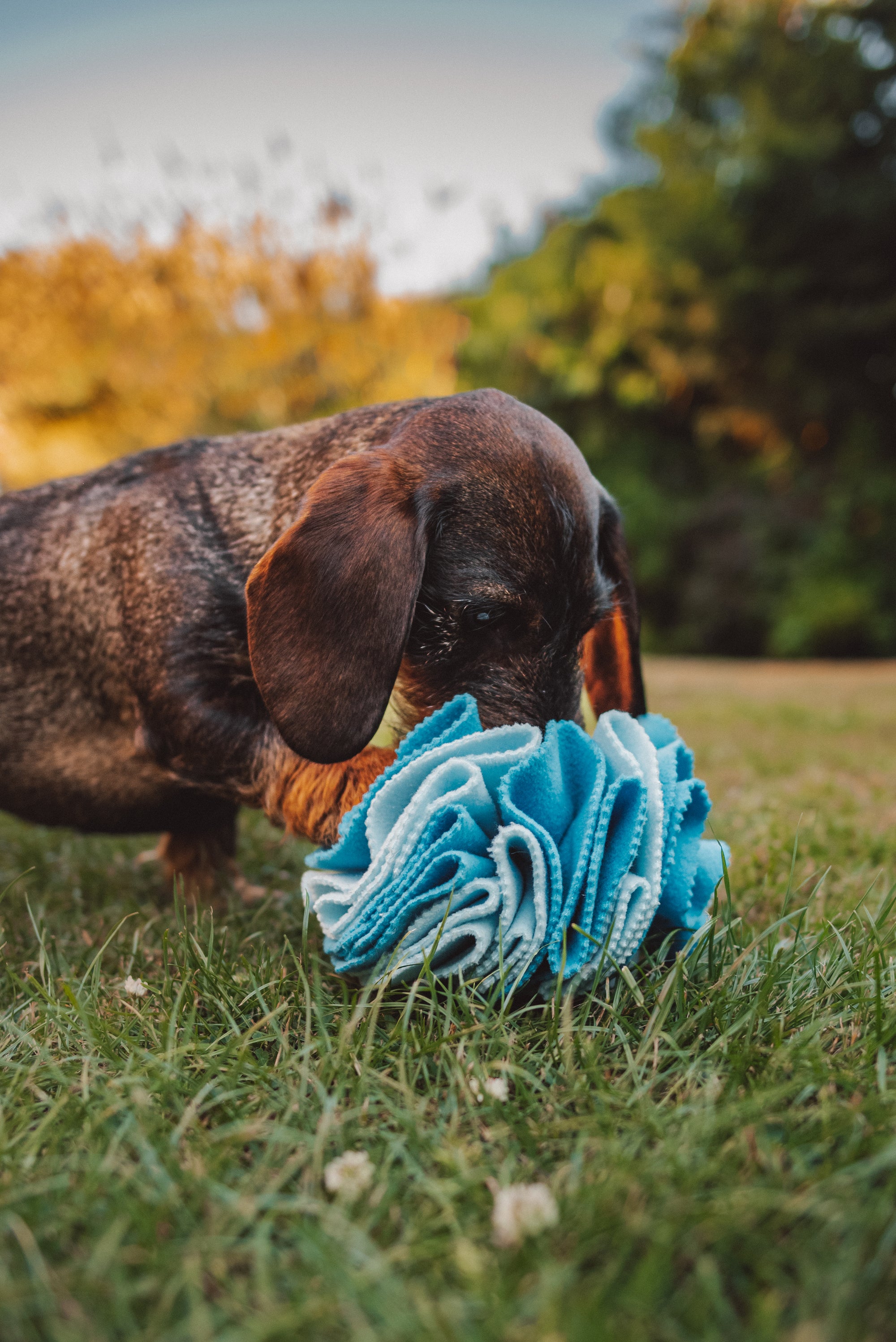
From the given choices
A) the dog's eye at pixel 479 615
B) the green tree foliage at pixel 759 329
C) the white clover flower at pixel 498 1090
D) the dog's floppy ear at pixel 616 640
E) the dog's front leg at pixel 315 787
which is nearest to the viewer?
the white clover flower at pixel 498 1090

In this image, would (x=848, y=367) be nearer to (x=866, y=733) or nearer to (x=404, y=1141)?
(x=866, y=733)

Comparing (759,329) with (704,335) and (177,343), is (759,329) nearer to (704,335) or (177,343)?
(704,335)

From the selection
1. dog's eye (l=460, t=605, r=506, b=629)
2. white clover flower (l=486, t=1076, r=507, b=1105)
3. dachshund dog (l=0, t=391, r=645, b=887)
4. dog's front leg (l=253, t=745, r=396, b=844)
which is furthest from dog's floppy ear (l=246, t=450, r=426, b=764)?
white clover flower (l=486, t=1076, r=507, b=1105)

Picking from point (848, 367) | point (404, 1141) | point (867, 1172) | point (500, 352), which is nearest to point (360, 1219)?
point (404, 1141)

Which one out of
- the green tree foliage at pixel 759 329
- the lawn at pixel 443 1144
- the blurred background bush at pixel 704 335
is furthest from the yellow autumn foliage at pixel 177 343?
the lawn at pixel 443 1144

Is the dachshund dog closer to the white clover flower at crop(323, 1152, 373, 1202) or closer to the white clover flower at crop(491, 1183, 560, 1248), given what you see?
the white clover flower at crop(323, 1152, 373, 1202)

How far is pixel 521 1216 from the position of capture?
119 cm

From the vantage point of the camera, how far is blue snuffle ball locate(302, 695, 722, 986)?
1.91m

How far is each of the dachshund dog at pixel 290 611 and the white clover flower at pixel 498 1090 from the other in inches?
30.6

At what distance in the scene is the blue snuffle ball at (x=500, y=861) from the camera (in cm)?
191

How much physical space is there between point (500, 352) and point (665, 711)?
17453 millimetres

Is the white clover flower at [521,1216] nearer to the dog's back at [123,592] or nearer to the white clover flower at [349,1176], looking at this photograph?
the white clover flower at [349,1176]

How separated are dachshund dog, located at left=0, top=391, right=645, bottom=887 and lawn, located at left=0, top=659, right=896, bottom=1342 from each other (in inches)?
21.1

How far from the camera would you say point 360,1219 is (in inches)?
49.8
